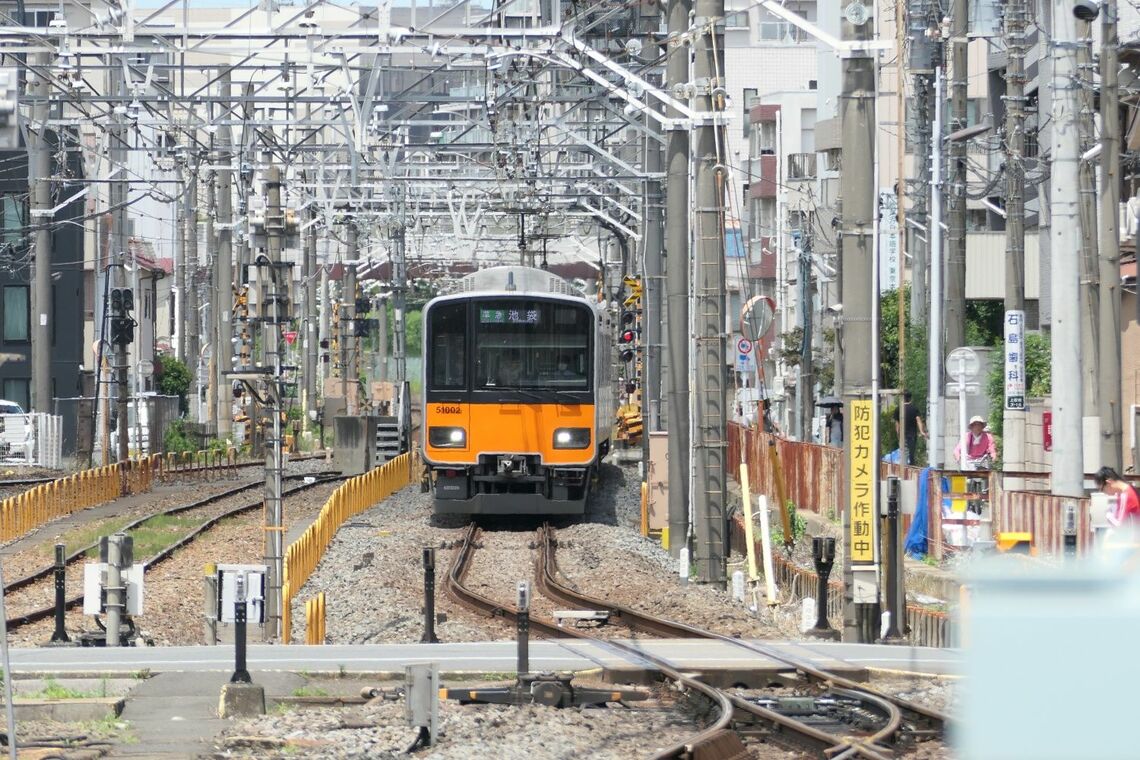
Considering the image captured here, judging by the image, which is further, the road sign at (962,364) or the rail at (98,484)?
the rail at (98,484)

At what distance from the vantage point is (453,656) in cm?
1126

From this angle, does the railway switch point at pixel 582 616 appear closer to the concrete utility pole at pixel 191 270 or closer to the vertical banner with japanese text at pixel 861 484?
the vertical banner with japanese text at pixel 861 484

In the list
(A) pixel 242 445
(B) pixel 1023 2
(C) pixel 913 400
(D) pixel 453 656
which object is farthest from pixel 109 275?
(D) pixel 453 656

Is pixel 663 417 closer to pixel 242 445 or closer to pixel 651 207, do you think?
pixel 651 207

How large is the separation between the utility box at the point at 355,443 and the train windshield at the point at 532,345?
13.0m

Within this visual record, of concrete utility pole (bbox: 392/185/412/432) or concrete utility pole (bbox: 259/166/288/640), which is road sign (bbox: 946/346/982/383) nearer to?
concrete utility pole (bbox: 259/166/288/640)

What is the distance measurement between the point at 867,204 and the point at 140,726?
592 cm

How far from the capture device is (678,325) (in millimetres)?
19281

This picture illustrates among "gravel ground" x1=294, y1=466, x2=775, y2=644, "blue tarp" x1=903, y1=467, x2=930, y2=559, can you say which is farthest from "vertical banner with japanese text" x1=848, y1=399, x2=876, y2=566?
"blue tarp" x1=903, y1=467, x2=930, y2=559

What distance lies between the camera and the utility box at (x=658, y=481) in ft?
71.4

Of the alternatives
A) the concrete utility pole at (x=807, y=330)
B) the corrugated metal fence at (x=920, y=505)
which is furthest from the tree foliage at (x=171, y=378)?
the corrugated metal fence at (x=920, y=505)

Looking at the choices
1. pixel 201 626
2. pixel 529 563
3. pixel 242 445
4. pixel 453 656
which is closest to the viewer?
pixel 453 656

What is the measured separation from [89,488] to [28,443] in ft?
33.1

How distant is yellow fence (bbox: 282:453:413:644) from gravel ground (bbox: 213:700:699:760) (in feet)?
14.5
